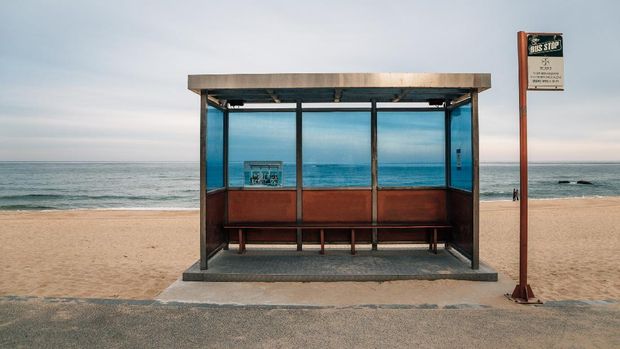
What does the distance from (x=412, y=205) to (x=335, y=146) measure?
1866 millimetres

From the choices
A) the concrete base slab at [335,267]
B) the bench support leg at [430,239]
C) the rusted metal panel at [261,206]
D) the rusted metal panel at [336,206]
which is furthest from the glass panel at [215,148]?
the bench support leg at [430,239]

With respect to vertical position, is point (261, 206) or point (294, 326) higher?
point (261, 206)

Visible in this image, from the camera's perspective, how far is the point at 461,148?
22.9 feet

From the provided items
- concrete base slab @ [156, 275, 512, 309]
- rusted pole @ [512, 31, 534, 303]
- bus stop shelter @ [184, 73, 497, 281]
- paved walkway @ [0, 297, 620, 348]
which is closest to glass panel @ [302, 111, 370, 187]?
bus stop shelter @ [184, 73, 497, 281]

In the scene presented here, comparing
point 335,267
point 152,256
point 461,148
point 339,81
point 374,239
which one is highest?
point 339,81

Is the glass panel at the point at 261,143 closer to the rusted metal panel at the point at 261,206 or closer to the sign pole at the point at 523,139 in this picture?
the rusted metal panel at the point at 261,206

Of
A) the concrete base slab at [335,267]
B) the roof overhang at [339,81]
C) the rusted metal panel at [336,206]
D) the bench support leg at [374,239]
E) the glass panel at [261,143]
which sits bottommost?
the concrete base slab at [335,267]

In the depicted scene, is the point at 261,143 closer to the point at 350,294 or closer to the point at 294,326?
the point at 350,294

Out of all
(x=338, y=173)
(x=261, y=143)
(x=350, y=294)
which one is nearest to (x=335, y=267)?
(x=350, y=294)

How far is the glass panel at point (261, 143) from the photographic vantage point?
7.68 metres

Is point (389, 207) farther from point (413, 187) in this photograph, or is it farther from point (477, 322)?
point (477, 322)

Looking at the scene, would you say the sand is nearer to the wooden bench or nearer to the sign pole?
the sign pole

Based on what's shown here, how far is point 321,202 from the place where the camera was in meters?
7.69

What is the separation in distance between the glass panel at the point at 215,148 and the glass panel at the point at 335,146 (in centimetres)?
156
